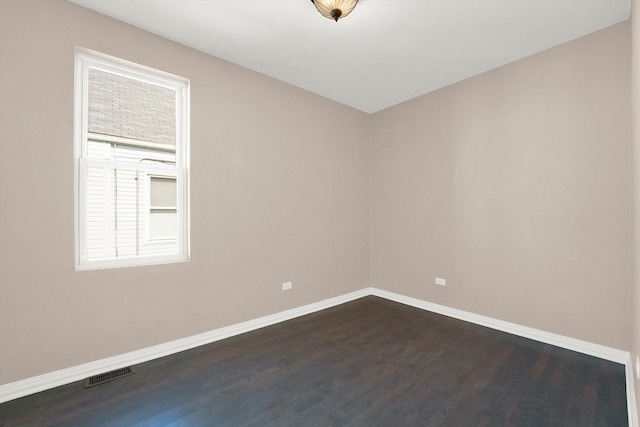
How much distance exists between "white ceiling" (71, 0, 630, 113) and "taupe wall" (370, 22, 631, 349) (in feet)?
1.13

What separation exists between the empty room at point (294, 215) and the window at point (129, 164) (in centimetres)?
2

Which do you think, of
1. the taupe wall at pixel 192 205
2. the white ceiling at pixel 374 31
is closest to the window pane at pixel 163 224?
the taupe wall at pixel 192 205

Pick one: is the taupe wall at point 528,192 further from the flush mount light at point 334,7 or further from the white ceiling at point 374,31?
the flush mount light at point 334,7

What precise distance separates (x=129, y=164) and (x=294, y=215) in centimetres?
187

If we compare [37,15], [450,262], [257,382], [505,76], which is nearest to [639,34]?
[505,76]

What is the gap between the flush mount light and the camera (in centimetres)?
212

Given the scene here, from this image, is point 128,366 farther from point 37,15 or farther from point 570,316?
point 570,316

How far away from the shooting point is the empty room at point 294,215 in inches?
80.7

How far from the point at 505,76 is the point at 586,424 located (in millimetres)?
Result: 3218

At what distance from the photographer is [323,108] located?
161 inches

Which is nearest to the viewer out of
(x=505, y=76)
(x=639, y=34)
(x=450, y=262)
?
(x=639, y=34)

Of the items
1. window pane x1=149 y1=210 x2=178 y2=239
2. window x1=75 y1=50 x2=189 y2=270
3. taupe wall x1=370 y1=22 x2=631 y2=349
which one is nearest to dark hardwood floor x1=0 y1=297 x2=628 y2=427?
taupe wall x1=370 y1=22 x2=631 y2=349

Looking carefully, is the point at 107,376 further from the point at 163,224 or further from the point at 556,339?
the point at 556,339

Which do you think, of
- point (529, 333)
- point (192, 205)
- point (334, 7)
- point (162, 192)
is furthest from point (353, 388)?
point (334, 7)
